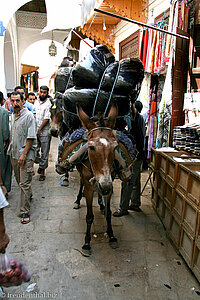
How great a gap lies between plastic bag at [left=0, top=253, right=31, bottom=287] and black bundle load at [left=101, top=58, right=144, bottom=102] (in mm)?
2245

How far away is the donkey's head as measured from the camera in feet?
8.25

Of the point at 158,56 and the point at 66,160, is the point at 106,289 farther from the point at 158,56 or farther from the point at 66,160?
the point at 158,56

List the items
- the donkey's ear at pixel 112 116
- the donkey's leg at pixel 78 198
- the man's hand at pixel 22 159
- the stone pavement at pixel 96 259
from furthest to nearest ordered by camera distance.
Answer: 1. the donkey's leg at pixel 78 198
2. the man's hand at pixel 22 159
3. the donkey's ear at pixel 112 116
4. the stone pavement at pixel 96 259

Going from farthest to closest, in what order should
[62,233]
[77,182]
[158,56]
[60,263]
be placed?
[77,182] → [158,56] → [62,233] → [60,263]

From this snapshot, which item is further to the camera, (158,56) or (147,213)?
(158,56)

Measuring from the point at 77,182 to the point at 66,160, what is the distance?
2.85 meters

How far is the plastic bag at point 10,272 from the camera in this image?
1.83 metres

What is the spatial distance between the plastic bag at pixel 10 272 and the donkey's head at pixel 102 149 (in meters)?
1.05

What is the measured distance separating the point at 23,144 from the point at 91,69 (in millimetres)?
1780

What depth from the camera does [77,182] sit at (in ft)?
19.5

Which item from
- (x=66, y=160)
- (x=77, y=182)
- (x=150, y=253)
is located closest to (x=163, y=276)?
(x=150, y=253)

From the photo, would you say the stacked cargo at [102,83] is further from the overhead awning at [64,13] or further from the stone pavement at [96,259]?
the overhead awning at [64,13]

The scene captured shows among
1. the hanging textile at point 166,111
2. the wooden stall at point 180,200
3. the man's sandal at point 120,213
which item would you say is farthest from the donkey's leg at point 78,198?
the hanging textile at point 166,111

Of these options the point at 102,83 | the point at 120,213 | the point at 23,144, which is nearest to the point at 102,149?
the point at 102,83
